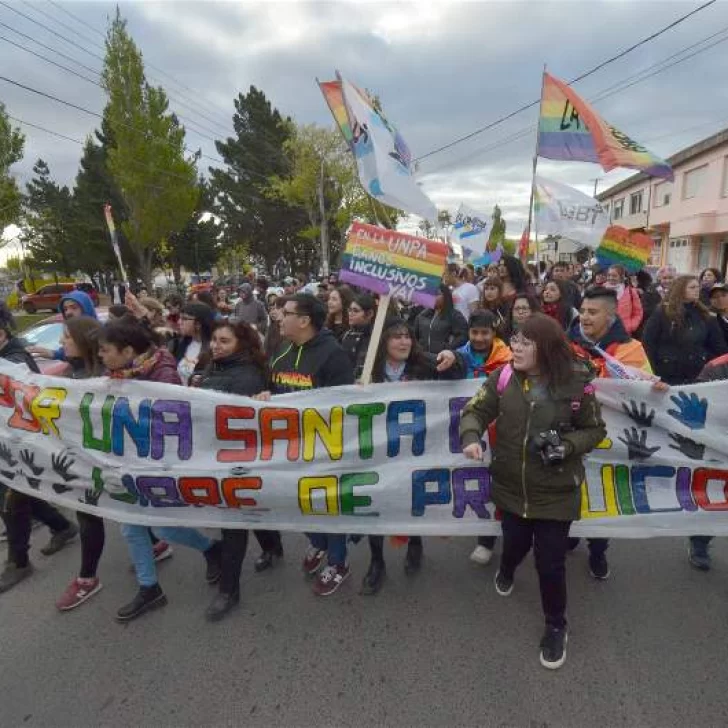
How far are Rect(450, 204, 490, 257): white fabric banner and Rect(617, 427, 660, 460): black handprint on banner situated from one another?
30.8ft

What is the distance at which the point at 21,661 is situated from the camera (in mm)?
2592

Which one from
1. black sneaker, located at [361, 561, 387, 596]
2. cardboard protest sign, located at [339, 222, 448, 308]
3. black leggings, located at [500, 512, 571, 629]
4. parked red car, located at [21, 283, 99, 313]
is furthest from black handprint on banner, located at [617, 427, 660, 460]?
parked red car, located at [21, 283, 99, 313]

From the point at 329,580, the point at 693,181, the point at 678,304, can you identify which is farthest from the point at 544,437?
the point at 693,181

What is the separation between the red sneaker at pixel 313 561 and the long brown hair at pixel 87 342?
1.82m

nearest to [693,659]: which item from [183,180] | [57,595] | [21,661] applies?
[21,661]

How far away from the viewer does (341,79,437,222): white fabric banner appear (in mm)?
3430

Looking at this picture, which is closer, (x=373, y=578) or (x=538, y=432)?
(x=538, y=432)

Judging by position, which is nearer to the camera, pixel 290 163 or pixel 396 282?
pixel 396 282

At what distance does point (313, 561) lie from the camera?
3.35 meters

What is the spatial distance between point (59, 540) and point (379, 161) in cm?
360

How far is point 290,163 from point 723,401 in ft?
123

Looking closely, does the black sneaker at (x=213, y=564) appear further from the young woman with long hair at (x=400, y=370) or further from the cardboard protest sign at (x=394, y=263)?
the cardboard protest sign at (x=394, y=263)

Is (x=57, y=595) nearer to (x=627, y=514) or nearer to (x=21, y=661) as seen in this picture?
(x=21, y=661)

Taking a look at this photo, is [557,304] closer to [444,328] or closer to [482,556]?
[444,328]
